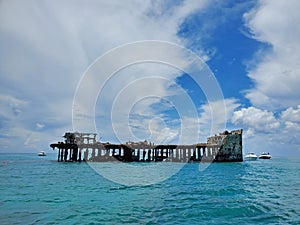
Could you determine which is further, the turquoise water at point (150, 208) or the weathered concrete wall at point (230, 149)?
the weathered concrete wall at point (230, 149)

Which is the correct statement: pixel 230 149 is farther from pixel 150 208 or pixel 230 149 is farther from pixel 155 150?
pixel 150 208

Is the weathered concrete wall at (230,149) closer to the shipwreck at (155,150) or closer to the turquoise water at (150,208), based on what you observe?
the shipwreck at (155,150)

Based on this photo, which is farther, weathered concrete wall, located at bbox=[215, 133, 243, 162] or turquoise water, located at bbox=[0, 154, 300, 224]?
weathered concrete wall, located at bbox=[215, 133, 243, 162]

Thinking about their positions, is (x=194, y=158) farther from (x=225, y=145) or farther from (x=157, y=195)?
(x=157, y=195)

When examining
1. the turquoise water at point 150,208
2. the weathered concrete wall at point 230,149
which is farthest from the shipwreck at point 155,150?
the turquoise water at point 150,208

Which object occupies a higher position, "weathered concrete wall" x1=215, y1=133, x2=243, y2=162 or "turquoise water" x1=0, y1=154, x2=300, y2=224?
"weathered concrete wall" x1=215, y1=133, x2=243, y2=162

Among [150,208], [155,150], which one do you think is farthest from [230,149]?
[150,208]

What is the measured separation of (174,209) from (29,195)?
436 inches

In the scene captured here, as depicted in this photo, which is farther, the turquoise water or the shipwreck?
the shipwreck

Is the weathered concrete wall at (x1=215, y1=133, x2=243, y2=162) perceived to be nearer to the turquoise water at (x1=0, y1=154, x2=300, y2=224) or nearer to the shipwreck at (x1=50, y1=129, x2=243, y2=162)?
the shipwreck at (x1=50, y1=129, x2=243, y2=162)

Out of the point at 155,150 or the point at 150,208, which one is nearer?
the point at 150,208

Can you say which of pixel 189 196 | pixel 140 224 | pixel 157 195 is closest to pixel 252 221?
pixel 140 224

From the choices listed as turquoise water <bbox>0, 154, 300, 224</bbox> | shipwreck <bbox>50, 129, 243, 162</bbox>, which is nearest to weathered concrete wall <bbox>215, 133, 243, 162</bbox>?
shipwreck <bbox>50, 129, 243, 162</bbox>

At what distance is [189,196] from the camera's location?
57.0 feet
